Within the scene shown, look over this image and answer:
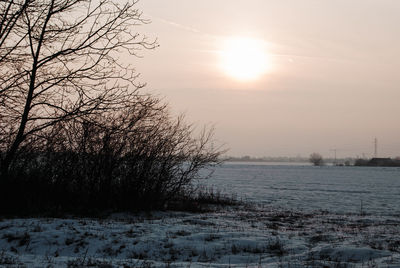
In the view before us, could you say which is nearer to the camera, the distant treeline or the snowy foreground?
the snowy foreground

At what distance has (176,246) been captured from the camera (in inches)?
367

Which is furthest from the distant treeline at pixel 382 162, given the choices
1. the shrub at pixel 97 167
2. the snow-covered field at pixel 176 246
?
the snow-covered field at pixel 176 246

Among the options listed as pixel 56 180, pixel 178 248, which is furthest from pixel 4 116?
pixel 178 248

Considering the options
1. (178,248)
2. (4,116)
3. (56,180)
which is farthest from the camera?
(56,180)

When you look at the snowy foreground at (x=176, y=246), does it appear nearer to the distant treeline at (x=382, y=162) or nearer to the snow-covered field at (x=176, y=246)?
the snow-covered field at (x=176, y=246)

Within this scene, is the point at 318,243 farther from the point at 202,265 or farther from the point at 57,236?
the point at 57,236

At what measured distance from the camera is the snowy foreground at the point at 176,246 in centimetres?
773

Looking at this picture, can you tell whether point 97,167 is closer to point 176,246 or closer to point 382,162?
point 176,246

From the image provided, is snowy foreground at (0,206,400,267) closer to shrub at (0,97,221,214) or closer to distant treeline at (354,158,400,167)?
shrub at (0,97,221,214)

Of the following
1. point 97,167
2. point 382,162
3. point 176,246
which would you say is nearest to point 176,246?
point 176,246

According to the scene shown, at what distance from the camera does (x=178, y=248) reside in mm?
9211

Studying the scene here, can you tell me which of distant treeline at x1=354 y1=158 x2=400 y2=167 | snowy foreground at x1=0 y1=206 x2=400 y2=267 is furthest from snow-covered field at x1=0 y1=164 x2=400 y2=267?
distant treeline at x1=354 y1=158 x2=400 y2=167

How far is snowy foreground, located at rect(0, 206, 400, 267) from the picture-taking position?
25.4ft

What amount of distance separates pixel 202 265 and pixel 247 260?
1.14 meters
